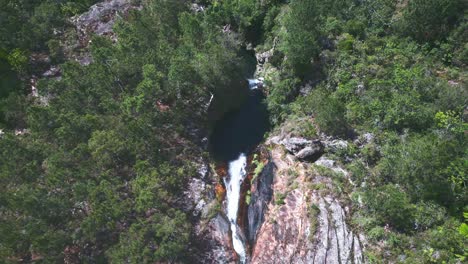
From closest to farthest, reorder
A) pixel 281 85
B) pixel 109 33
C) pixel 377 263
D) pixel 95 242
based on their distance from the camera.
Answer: pixel 377 263, pixel 95 242, pixel 281 85, pixel 109 33

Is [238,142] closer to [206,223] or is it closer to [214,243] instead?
[206,223]

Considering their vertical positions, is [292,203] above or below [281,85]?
below

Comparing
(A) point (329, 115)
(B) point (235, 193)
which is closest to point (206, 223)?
(B) point (235, 193)

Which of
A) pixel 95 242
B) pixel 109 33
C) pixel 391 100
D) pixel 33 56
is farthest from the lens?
pixel 109 33

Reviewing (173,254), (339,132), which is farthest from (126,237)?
(339,132)

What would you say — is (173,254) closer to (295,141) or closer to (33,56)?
(295,141)

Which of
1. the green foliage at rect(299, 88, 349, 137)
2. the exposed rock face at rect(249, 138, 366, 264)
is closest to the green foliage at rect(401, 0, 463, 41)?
the green foliage at rect(299, 88, 349, 137)

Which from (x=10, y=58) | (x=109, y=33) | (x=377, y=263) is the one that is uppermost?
(x=109, y=33)

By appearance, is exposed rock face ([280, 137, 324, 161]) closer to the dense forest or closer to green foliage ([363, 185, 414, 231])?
the dense forest
